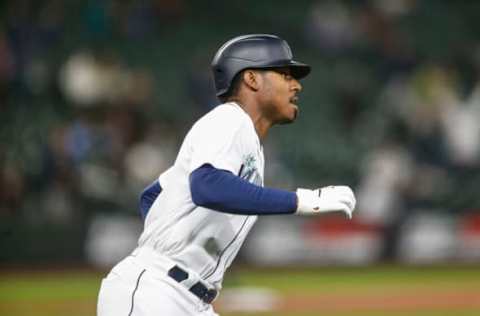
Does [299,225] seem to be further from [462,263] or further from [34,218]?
[34,218]

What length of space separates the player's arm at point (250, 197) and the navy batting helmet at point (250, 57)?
1.65 ft

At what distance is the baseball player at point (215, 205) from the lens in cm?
409

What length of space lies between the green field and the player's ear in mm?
6550

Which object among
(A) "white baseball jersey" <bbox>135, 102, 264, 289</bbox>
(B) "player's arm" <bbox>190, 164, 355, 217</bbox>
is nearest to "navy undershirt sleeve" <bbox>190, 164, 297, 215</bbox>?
(B) "player's arm" <bbox>190, 164, 355, 217</bbox>

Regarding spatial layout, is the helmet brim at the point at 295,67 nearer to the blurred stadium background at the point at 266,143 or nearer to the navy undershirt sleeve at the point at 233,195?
the navy undershirt sleeve at the point at 233,195

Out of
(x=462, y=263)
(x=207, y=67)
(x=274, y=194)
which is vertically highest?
(x=207, y=67)

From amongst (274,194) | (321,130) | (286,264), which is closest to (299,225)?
(286,264)

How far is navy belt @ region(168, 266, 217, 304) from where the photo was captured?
430 centimetres

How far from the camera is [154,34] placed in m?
16.9

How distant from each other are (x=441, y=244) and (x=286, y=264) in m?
2.29

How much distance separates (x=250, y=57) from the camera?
14.3ft

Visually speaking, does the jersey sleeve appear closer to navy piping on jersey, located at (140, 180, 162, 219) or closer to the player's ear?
the player's ear

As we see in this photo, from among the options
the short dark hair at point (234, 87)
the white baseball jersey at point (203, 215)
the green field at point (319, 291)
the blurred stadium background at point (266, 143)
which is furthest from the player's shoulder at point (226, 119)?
the blurred stadium background at point (266, 143)

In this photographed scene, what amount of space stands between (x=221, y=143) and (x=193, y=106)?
11.5 m
